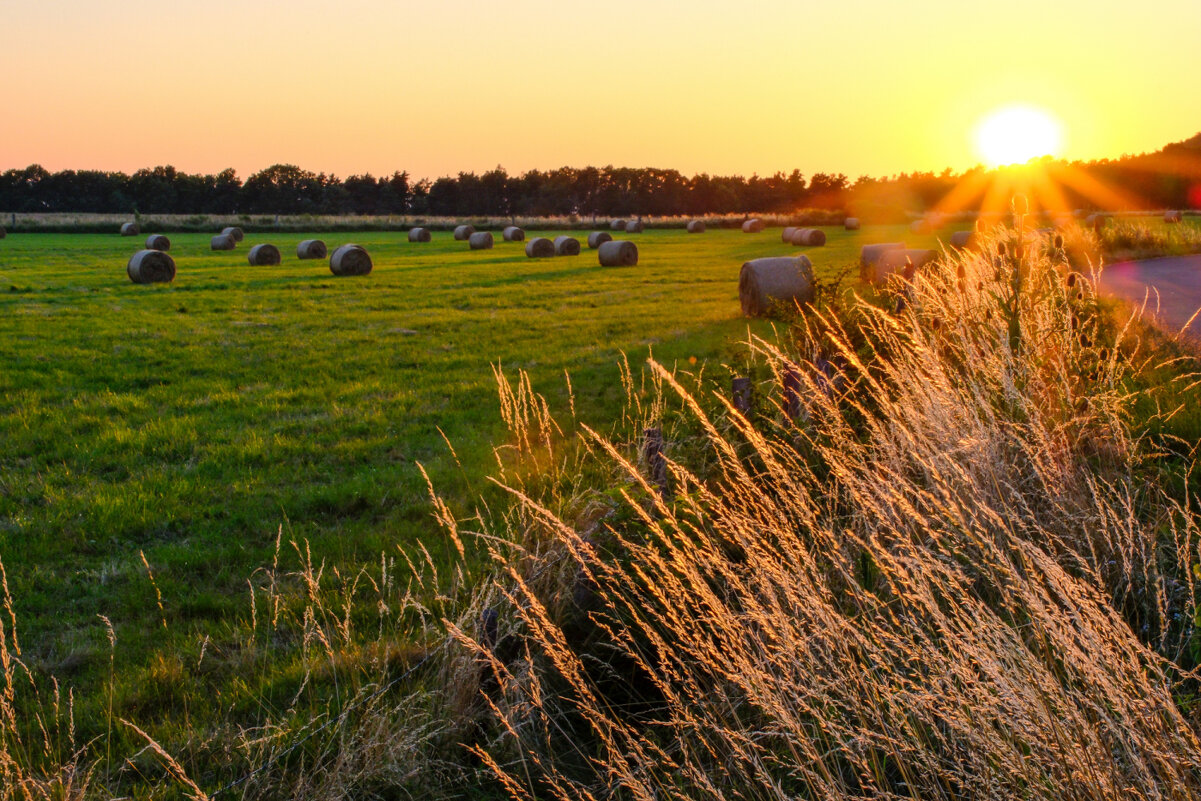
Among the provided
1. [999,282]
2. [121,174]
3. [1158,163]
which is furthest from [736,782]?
[121,174]

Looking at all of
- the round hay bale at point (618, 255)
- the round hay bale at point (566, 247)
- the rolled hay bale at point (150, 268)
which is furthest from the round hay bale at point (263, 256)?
the round hay bale at point (618, 255)

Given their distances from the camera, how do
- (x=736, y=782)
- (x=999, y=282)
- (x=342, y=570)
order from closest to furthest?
(x=736, y=782) → (x=342, y=570) → (x=999, y=282)

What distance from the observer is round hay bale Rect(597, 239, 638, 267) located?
28766 millimetres

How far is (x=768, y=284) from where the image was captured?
1591 cm

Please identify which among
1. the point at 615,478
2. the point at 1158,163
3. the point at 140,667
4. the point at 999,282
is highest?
the point at 1158,163

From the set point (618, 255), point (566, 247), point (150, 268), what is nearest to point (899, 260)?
point (618, 255)

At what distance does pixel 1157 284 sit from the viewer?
51.9ft

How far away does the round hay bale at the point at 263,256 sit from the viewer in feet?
93.7

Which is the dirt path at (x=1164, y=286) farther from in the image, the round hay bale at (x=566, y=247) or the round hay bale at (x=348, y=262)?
the round hay bale at (x=566, y=247)

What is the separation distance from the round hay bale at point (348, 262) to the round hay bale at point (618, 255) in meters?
8.28

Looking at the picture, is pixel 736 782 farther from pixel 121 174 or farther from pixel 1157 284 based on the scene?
pixel 121 174

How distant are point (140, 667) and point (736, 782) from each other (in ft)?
9.75

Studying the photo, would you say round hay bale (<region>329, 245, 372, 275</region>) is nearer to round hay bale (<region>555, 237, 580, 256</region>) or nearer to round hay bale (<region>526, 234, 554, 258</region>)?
round hay bale (<region>526, 234, 554, 258</region>)

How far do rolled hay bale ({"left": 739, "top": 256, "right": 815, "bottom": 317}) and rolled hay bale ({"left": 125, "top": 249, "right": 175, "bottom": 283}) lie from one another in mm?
16025
